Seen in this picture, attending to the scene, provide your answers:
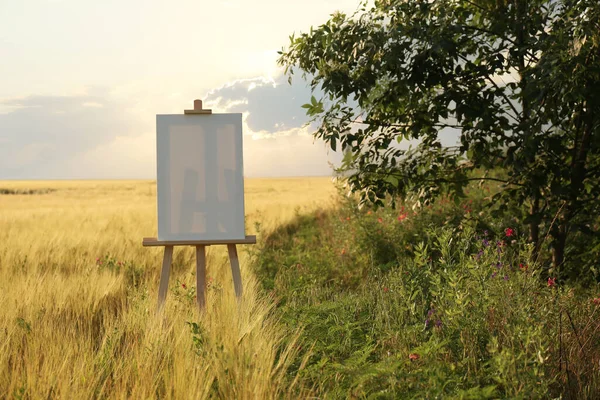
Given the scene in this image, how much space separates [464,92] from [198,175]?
2.27m

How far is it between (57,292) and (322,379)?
2897 mm

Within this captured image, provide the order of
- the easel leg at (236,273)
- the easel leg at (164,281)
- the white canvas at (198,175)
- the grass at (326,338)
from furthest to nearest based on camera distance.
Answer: the white canvas at (198,175)
the easel leg at (236,273)
the easel leg at (164,281)
the grass at (326,338)

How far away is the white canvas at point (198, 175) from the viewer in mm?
4645

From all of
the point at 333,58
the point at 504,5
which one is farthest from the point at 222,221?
the point at 504,5

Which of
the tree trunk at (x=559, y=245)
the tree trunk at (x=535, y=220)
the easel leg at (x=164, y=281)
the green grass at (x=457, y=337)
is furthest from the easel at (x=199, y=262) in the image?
the tree trunk at (x=559, y=245)

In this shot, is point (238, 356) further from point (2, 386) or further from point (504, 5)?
point (504, 5)

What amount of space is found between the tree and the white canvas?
78 cm

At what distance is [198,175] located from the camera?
4660 mm

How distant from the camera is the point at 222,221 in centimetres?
468

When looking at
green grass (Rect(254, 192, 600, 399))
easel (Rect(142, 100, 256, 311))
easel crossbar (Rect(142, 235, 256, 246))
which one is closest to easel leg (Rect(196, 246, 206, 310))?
easel (Rect(142, 100, 256, 311))

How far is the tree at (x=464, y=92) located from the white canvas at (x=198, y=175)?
783 millimetres

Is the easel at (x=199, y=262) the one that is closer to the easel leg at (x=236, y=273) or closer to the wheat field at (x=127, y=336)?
the easel leg at (x=236, y=273)

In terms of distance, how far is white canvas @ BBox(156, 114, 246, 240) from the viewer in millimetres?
4645

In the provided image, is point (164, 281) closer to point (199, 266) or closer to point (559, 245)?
point (199, 266)
